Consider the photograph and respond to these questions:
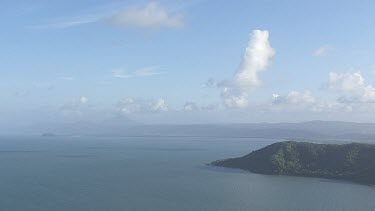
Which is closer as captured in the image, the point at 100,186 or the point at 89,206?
the point at 89,206

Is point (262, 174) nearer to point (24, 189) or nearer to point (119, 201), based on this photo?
point (119, 201)

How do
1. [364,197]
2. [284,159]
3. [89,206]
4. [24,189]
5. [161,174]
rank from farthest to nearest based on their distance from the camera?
[284,159]
[161,174]
[24,189]
[364,197]
[89,206]

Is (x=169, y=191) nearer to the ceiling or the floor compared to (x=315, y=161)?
nearer to the floor

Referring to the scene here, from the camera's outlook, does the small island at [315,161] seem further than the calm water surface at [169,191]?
Yes

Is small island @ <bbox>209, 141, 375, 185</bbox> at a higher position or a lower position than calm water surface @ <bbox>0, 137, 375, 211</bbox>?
higher

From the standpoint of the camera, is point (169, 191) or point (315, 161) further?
point (315, 161)

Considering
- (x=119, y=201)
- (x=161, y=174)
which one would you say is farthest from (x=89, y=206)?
(x=161, y=174)

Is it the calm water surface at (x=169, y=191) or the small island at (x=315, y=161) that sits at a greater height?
the small island at (x=315, y=161)

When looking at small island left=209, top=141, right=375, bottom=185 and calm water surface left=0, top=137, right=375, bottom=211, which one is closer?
calm water surface left=0, top=137, right=375, bottom=211
